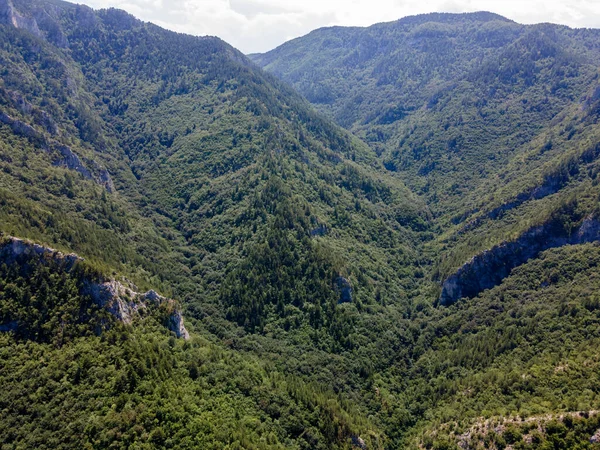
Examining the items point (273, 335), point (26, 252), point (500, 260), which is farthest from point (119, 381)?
point (500, 260)

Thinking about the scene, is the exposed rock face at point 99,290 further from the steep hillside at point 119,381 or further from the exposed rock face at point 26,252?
the steep hillside at point 119,381

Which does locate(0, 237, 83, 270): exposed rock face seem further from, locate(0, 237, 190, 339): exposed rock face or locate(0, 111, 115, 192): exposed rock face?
locate(0, 111, 115, 192): exposed rock face

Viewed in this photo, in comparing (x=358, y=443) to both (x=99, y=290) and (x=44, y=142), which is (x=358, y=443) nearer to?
(x=99, y=290)

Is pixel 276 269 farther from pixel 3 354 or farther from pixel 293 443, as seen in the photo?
pixel 3 354

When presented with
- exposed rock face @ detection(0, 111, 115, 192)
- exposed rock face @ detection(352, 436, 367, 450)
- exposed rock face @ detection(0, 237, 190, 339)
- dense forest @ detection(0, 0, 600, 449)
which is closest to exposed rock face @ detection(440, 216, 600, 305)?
dense forest @ detection(0, 0, 600, 449)

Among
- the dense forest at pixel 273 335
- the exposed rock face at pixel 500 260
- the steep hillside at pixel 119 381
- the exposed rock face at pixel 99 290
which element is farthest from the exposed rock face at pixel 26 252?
the exposed rock face at pixel 500 260

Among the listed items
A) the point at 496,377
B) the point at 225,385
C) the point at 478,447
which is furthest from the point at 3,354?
the point at 496,377
